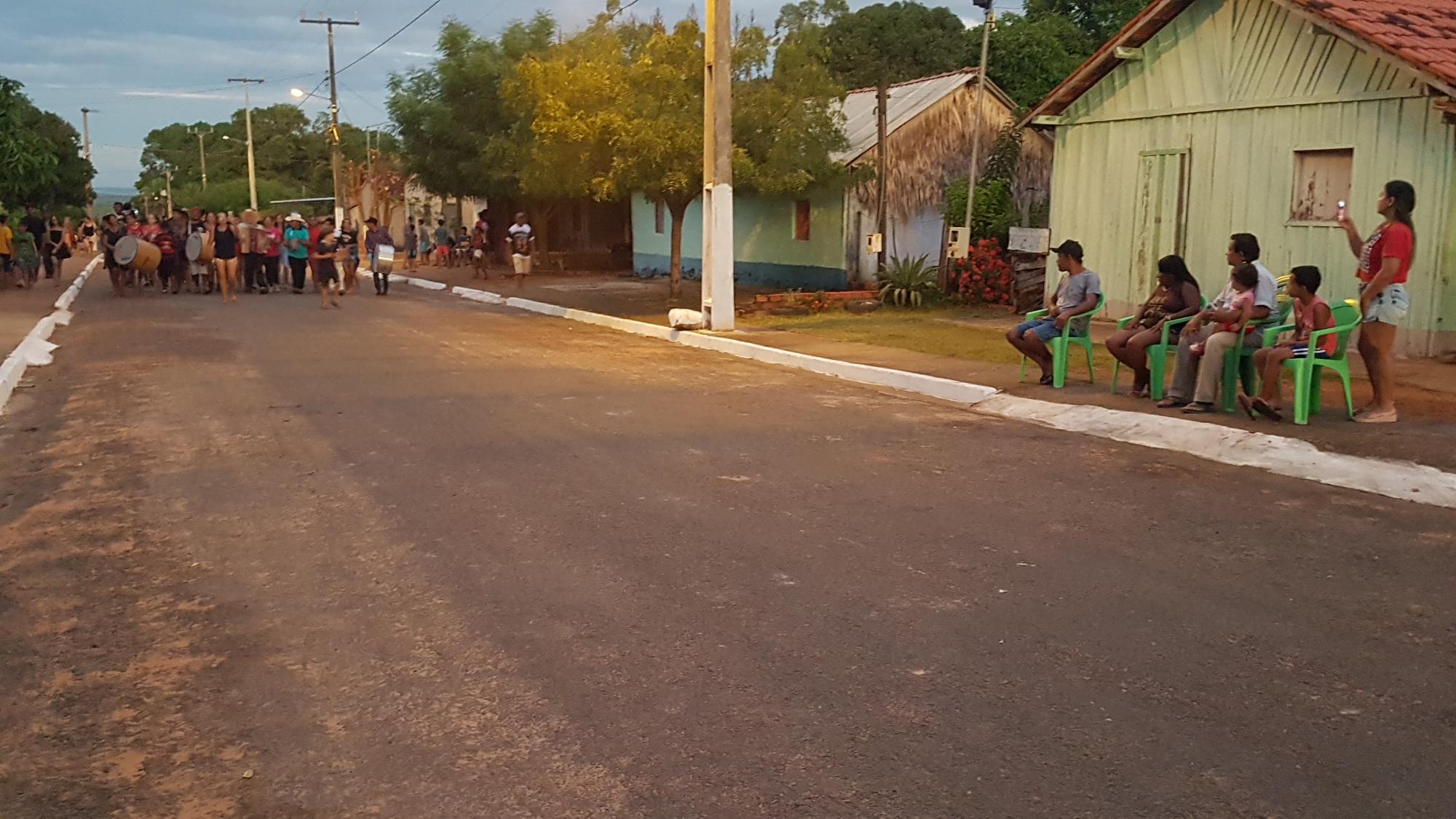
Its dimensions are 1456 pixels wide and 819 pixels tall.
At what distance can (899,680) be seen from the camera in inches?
174

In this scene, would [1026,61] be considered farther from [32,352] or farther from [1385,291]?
[32,352]

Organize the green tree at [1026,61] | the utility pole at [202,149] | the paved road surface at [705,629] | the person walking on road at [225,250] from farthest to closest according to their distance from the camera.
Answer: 1. the utility pole at [202,149]
2. the green tree at [1026,61]
3. the person walking on road at [225,250]
4. the paved road surface at [705,629]

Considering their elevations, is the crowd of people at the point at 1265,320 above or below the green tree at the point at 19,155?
below

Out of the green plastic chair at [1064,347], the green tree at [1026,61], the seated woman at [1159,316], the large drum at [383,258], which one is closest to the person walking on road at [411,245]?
the large drum at [383,258]

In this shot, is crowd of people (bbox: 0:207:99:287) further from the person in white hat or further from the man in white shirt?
the man in white shirt

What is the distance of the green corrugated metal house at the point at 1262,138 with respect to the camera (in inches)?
496

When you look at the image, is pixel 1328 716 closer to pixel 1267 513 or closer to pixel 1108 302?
pixel 1267 513

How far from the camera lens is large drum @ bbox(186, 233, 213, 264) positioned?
24.8 m

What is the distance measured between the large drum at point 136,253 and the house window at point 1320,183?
68.2 ft

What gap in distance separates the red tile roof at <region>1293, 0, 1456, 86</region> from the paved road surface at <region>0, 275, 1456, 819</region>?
627cm

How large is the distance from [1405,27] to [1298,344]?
20.6 feet

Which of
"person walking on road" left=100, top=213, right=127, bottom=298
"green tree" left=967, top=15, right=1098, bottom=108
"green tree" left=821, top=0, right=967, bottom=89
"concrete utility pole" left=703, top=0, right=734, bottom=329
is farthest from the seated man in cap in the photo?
"green tree" left=821, top=0, right=967, bottom=89

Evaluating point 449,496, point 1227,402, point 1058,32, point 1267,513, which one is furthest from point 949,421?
point 1058,32

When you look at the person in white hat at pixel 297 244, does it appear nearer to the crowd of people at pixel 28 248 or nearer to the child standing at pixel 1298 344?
the crowd of people at pixel 28 248
